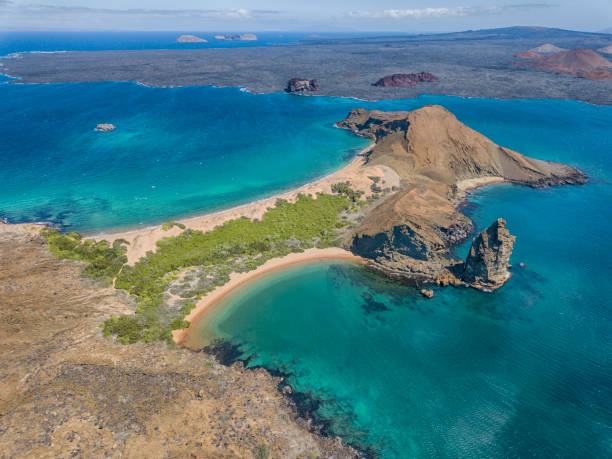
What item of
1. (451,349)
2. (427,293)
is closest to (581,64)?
(427,293)

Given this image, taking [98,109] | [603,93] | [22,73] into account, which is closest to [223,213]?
[98,109]

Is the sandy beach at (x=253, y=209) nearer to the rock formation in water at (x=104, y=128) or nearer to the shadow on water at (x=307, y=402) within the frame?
the shadow on water at (x=307, y=402)

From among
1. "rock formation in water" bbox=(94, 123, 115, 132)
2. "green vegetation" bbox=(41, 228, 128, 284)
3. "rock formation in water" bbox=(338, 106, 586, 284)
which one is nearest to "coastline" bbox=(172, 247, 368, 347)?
"rock formation in water" bbox=(338, 106, 586, 284)

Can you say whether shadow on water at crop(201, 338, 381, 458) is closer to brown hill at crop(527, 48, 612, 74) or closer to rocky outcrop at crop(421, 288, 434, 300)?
rocky outcrop at crop(421, 288, 434, 300)

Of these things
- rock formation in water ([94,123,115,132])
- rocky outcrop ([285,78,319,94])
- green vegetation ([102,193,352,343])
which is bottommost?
green vegetation ([102,193,352,343])

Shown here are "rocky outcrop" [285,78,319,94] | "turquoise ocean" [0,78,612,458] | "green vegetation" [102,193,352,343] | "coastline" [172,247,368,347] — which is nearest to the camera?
"turquoise ocean" [0,78,612,458]

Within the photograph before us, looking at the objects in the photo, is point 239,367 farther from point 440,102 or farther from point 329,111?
point 440,102
